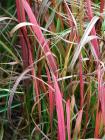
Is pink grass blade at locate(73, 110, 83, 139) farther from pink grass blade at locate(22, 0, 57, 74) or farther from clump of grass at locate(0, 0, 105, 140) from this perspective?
pink grass blade at locate(22, 0, 57, 74)

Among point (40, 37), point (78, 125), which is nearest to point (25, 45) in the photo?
point (40, 37)

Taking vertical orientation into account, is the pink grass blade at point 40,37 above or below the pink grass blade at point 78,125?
above

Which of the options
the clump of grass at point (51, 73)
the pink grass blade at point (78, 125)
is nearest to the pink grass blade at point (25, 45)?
the clump of grass at point (51, 73)

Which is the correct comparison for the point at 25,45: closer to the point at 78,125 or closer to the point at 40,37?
the point at 40,37

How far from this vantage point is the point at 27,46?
1.19 metres

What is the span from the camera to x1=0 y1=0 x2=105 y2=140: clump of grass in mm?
1135

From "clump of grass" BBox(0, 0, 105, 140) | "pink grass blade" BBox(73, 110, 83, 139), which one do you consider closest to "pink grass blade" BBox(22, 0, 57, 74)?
"clump of grass" BBox(0, 0, 105, 140)

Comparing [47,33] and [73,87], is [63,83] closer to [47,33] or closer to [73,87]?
[73,87]

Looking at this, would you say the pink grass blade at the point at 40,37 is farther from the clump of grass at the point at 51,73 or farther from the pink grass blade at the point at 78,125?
the pink grass blade at the point at 78,125

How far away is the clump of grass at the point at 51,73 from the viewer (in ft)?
3.72

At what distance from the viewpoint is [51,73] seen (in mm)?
1114

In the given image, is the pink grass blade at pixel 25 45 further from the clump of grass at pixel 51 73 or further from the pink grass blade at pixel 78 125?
the pink grass blade at pixel 78 125

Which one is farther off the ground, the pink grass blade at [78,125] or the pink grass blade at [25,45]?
the pink grass blade at [25,45]

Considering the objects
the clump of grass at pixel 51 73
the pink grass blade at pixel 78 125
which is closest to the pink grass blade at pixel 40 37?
the clump of grass at pixel 51 73
